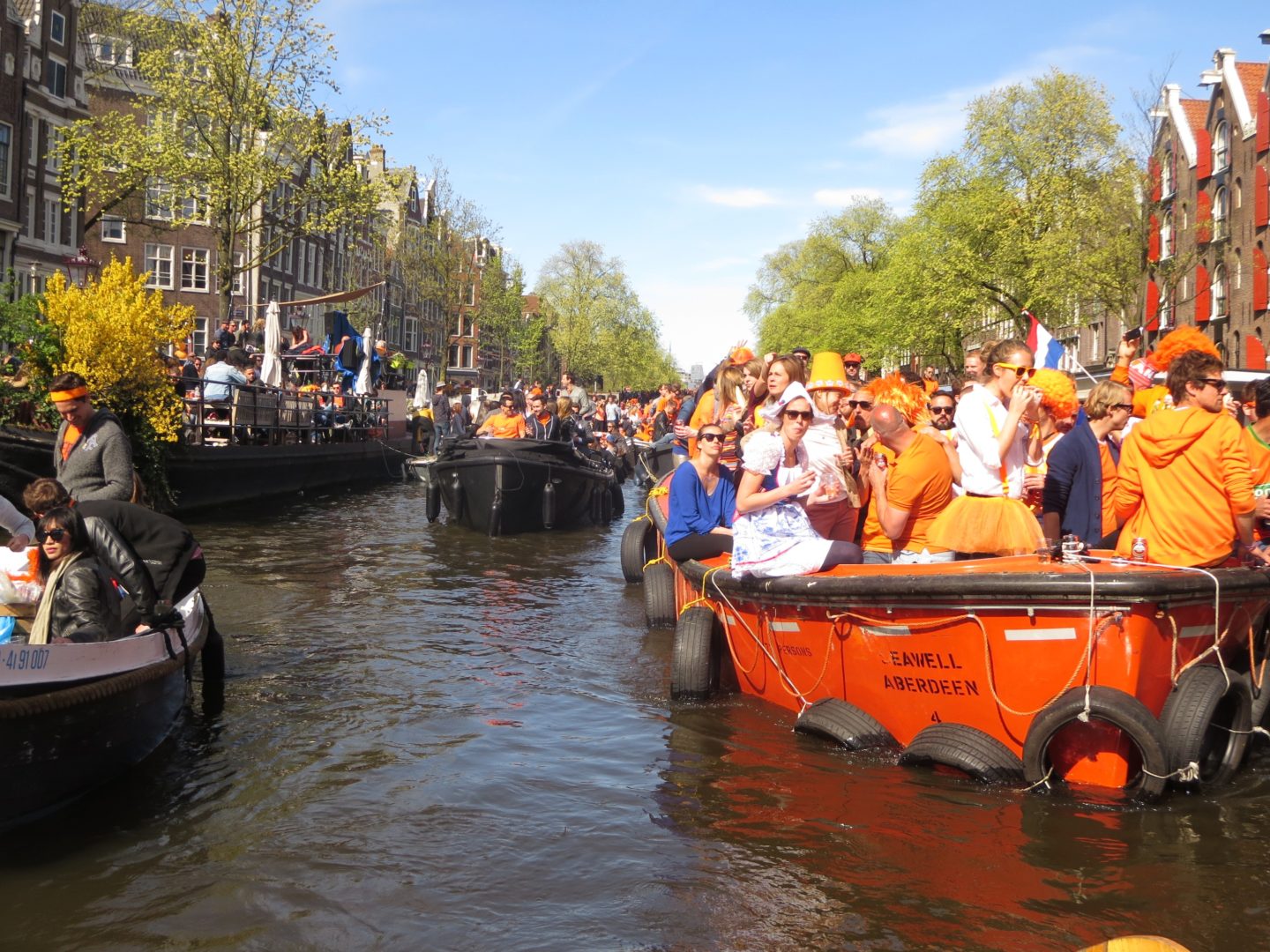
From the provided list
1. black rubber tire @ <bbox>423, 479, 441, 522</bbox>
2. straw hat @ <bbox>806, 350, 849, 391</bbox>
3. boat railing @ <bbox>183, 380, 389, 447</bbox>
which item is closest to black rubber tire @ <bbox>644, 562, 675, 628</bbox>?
straw hat @ <bbox>806, 350, 849, 391</bbox>

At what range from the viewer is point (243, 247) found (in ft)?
113

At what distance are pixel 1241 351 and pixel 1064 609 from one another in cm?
3780

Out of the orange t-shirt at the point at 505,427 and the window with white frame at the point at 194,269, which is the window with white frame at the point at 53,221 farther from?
the orange t-shirt at the point at 505,427

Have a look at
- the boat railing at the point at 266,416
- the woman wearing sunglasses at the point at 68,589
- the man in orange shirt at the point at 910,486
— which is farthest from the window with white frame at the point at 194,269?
the man in orange shirt at the point at 910,486

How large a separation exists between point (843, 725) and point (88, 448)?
5210 mm

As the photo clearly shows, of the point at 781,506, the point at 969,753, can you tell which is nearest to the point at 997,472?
the point at 781,506

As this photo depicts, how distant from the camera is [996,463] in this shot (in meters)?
6.73

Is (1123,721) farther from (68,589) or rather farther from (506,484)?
(506,484)

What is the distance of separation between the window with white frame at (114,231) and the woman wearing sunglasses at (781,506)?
46.9m

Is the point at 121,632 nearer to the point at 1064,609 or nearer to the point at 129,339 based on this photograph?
the point at 1064,609

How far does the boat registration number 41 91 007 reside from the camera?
16.7 ft

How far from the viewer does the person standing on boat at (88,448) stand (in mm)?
8344

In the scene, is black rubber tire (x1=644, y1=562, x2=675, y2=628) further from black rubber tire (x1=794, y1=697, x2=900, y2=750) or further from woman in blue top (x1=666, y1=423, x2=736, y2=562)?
black rubber tire (x1=794, y1=697, x2=900, y2=750)

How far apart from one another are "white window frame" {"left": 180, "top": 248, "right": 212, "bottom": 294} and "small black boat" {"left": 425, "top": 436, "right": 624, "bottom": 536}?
116ft
